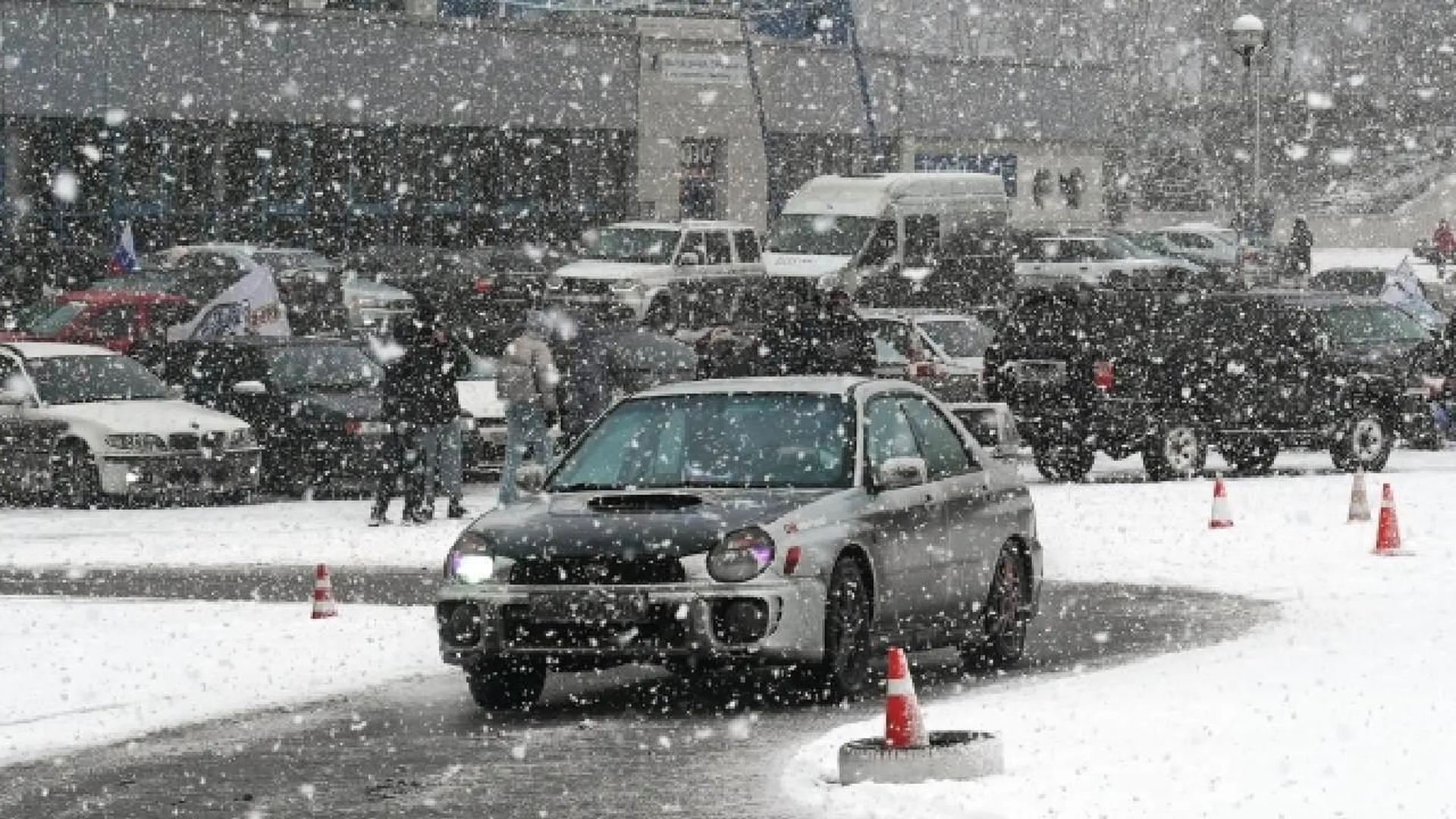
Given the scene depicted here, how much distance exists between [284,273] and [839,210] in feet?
29.3

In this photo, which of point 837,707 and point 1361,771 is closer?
point 1361,771

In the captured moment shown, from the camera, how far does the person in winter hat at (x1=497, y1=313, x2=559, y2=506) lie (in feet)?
80.1

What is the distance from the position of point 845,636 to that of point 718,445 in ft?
4.34

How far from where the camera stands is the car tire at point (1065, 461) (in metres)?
28.7

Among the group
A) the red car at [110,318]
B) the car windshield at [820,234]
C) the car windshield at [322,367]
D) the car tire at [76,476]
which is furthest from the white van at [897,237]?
the car tire at [76,476]

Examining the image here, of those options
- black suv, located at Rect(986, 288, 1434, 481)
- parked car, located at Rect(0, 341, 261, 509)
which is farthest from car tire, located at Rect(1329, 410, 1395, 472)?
parked car, located at Rect(0, 341, 261, 509)

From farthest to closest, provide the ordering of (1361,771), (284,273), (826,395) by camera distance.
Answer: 1. (284,273)
2. (826,395)
3. (1361,771)

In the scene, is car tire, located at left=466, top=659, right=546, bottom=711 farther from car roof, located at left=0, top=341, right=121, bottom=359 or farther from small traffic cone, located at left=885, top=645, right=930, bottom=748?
car roof, located at left=0, top=341, right=121, bottom=359

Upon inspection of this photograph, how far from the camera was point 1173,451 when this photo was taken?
28.8 m

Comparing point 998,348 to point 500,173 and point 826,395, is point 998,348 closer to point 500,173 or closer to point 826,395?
point 826,395

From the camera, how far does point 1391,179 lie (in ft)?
311

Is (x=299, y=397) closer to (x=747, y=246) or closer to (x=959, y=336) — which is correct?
(x=959, y=336)

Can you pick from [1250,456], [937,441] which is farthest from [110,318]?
[937,441]

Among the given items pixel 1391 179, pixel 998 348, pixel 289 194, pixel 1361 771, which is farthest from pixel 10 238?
pixel 1391 179
